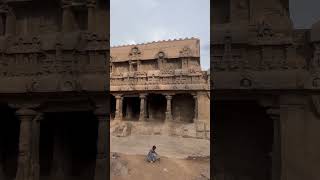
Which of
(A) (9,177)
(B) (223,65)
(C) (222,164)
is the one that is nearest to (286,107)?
(B) (223,65)

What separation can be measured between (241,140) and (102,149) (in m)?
2.60

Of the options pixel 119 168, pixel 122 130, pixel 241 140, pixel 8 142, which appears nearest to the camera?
pixel 241 140

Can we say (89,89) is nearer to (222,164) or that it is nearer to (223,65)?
(223,65)

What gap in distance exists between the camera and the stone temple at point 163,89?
90.5 ft

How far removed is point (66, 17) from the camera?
6.39 m

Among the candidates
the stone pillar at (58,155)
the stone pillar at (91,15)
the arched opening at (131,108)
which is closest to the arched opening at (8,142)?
the stone pillar at (58,155)

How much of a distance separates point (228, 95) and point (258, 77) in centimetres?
63

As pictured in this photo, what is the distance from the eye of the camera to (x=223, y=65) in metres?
5.29

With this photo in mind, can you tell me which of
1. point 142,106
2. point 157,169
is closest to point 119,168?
point 157,169

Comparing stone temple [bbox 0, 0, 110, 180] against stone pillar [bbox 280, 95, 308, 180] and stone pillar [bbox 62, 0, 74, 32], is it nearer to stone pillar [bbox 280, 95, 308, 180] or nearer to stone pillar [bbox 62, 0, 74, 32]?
stone pillar [bbox 62, 0, 74, 32]

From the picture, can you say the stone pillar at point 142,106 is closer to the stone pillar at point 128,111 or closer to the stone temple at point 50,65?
the stone pillar at point 128,111

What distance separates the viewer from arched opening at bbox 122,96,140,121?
32.4 m

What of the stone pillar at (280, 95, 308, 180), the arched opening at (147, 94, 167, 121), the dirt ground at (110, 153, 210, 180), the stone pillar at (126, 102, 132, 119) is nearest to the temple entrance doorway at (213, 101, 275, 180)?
the stone pillar at (280, 95, 308, 180)

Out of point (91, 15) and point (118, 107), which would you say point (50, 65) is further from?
point (118, 107)
